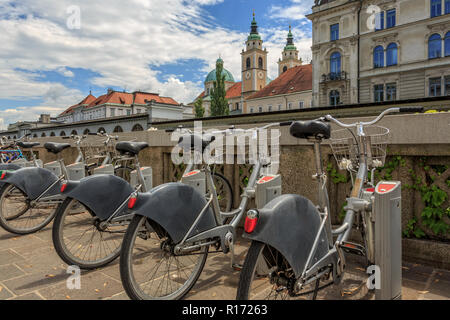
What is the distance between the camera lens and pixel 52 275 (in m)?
3.07

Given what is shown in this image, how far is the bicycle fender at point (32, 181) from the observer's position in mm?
4520

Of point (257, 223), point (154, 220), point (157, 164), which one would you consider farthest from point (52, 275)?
point (157, 164)

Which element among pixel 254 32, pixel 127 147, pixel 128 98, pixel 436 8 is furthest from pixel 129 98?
pixel 127 147

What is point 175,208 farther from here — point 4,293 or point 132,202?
point 4,293

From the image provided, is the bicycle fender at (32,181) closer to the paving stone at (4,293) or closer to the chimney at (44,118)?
the paving stone at (4,293)

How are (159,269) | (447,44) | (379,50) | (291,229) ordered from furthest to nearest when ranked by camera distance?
(379,50) < (447,44) < (159,269) < (291,229)

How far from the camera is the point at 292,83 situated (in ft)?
177

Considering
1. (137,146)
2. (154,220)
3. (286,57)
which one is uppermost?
(286,57)

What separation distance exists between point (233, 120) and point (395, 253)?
58.8 ft

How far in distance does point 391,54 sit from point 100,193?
33.1 m

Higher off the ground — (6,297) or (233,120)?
(233,120)

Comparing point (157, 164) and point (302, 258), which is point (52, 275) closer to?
point (302, 258)

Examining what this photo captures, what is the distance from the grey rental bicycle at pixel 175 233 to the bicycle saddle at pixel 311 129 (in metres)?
0.71

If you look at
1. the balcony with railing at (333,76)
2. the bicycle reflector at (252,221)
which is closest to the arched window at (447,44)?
the balcony with railing at (333,76)
